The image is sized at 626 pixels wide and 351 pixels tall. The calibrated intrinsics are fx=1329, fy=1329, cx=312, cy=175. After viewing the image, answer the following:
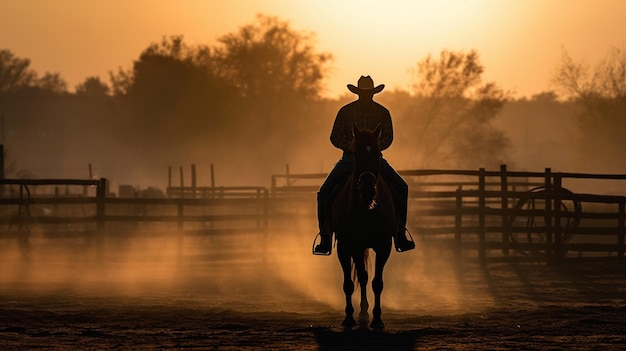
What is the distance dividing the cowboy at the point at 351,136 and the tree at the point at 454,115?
72.9 metres

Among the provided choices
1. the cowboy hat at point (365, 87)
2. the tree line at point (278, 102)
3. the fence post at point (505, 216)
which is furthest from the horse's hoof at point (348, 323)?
the tree line at point (278, 102)

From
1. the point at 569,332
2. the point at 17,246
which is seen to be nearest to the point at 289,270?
the point at 17,246

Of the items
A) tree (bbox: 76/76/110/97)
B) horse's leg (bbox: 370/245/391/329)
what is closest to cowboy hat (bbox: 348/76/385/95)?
horse's leg (bbox: 370/245/391/329)

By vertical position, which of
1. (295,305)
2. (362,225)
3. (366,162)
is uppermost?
(366,162)

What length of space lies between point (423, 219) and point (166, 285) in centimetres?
1624

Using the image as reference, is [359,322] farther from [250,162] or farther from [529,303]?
[250,162]

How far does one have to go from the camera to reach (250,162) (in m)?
94.2

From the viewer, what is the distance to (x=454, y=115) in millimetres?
89875

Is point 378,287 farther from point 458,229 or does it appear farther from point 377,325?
point 458,229

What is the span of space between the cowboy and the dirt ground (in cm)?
98

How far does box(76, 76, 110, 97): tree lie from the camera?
591 feet

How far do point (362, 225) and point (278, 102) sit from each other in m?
77.8

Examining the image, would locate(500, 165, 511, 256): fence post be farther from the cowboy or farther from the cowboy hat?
the cowboy hat

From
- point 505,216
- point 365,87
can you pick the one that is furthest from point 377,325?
point 505,216
